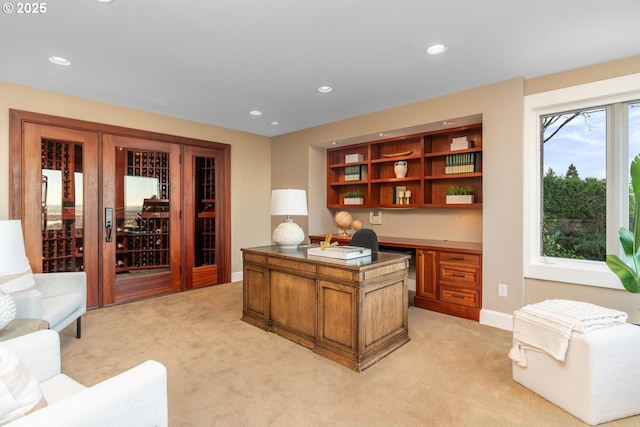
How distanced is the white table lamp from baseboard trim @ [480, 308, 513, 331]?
208 centimetres

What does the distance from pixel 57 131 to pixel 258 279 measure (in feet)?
9.42

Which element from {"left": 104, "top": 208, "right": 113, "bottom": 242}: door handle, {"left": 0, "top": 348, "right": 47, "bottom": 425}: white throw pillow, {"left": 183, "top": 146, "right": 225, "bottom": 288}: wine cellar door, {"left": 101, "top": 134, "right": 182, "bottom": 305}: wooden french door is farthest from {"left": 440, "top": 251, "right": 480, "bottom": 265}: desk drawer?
{"left": 104, "top": 208, "right": 113, "bottom": 242}: door handle

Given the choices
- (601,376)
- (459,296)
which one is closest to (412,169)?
(459,296)

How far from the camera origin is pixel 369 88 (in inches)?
136

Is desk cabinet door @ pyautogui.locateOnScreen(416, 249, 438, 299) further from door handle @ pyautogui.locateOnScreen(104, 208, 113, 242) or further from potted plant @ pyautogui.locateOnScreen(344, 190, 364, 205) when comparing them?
door handle @ pyautogui.locateOnScreen(104, 208, 113, 242)

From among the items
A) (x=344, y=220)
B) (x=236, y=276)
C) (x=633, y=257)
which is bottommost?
(x=236, y=276)

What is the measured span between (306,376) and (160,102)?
3.53 m

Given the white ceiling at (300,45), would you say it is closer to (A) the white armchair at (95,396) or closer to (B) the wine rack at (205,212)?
(B) the wine rack at (205,212)

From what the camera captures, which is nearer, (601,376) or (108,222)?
(601,376)

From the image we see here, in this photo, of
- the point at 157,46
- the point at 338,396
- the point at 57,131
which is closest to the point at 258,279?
the point at 338,396

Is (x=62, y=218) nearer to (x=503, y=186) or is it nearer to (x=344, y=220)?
(x=344, y=220)

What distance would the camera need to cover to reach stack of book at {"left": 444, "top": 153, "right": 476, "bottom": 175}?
376 centimetres

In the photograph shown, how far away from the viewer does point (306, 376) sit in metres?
2.29

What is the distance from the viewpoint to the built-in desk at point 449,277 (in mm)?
3404
